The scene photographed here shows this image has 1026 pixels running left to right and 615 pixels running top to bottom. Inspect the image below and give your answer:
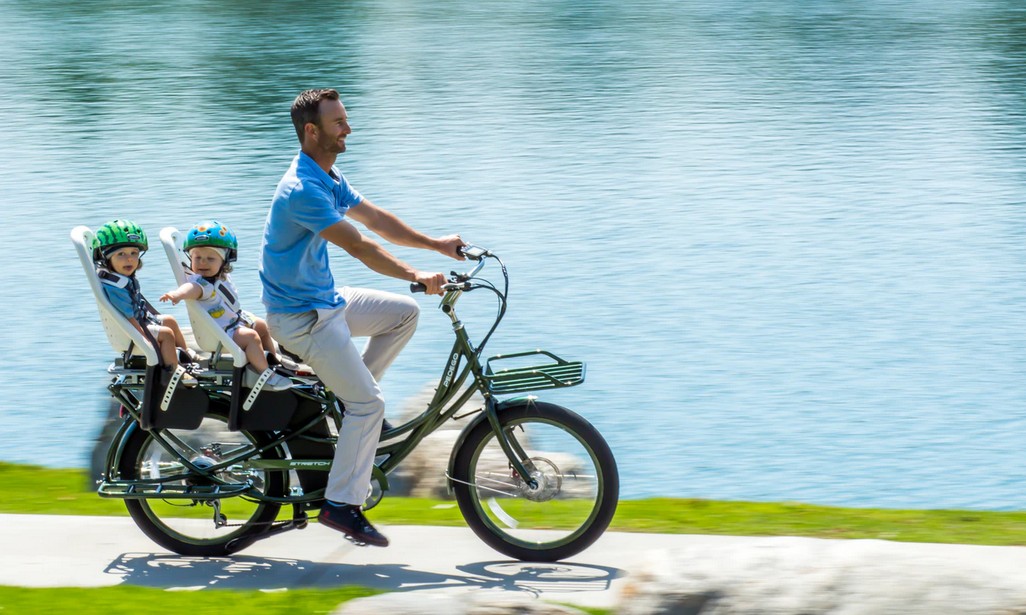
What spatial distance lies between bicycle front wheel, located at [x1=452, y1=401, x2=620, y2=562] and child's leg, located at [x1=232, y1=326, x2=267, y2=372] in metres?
0.94

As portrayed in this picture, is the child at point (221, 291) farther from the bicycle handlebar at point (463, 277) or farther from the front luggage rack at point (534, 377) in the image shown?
the front luggage rack at point (534, 377)

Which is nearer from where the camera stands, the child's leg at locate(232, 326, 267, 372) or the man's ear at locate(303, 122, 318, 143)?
the man's ear at locate(303, 122, 318, 143)

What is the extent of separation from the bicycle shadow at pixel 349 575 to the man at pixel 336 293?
8.4 inches

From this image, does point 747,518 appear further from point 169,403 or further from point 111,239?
point 111,239

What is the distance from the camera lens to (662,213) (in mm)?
21062

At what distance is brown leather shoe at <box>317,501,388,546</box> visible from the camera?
20.6 feet

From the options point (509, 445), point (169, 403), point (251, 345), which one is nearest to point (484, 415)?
point (509, 445)

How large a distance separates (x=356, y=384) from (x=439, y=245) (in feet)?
2.26

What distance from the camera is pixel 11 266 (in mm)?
19266

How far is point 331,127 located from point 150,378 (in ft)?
4.47

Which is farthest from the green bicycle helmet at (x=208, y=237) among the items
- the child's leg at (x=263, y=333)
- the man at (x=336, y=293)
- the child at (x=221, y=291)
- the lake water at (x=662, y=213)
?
the lake water at (x=662, y=213)

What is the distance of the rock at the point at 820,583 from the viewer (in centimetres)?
466

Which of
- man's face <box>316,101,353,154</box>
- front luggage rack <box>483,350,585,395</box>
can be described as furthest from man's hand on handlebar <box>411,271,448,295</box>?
man's face <box>316,101,353,154</box>

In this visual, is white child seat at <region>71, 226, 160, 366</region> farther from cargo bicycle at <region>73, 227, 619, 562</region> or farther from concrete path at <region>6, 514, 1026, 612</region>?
concrete path at <region>6, 514, 1026, 612</region>
